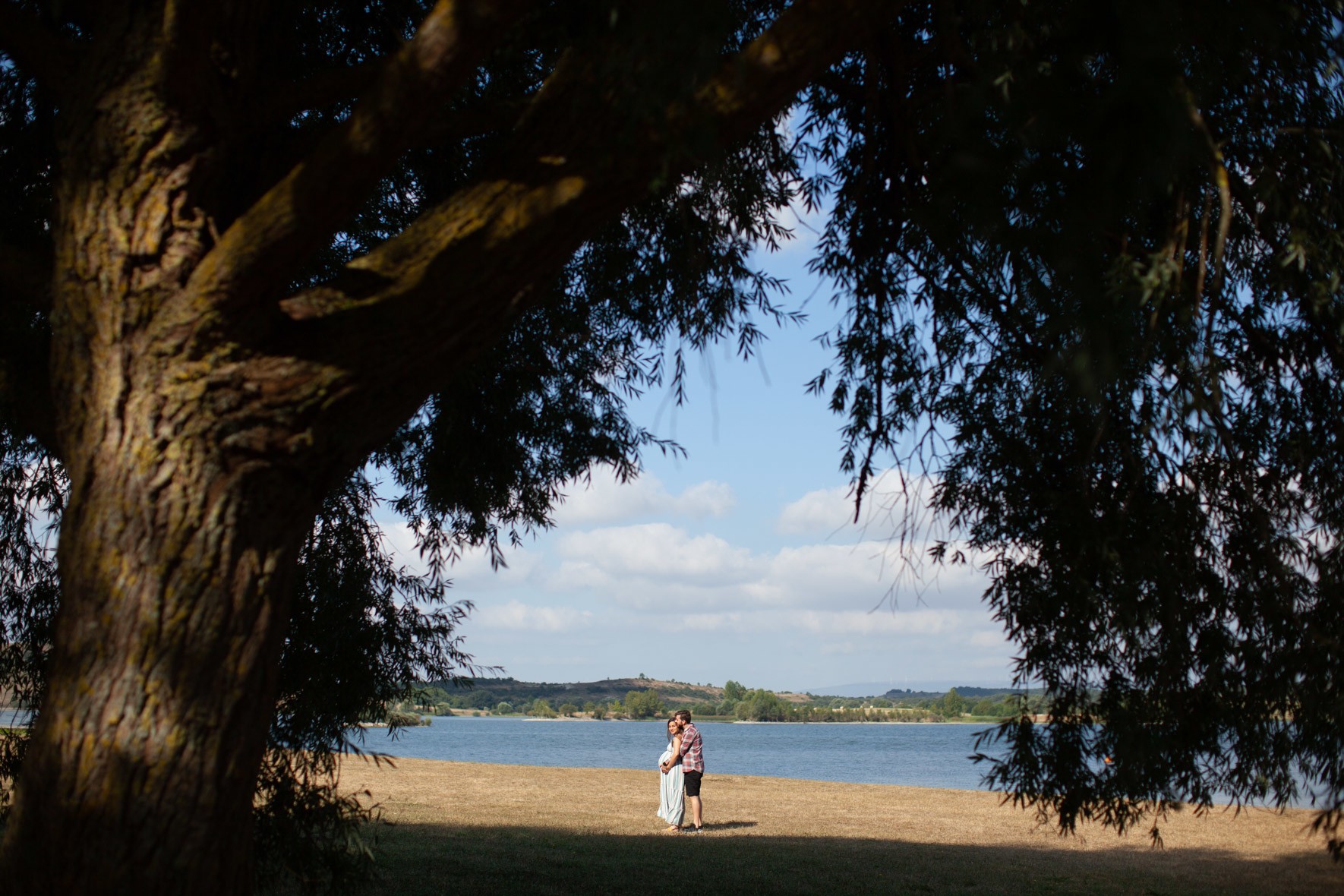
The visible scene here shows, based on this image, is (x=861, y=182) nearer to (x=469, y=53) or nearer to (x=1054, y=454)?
(x=1054, y=454)

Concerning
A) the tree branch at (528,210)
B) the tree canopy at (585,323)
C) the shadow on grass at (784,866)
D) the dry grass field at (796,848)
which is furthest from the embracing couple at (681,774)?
the tree branch at (528,210)

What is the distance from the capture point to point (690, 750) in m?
12.4

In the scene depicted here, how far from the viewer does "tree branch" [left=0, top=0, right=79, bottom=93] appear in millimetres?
3865

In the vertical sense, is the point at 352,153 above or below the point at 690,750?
above

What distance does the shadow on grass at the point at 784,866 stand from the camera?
850 cm

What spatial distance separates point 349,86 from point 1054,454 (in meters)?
3.56

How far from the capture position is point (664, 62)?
3.06 metres

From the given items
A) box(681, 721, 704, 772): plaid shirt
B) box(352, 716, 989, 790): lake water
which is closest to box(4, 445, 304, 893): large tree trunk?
box(681, 721, 704, 772): plaid shirt

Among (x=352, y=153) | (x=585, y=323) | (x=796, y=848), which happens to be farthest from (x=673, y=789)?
(x=352, y=153)

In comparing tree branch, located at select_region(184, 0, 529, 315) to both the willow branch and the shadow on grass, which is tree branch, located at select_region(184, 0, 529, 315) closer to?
the willow branch

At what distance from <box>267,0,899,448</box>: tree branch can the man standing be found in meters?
9.82

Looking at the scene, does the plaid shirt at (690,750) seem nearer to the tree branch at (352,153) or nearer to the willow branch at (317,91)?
the willow branch at (317,91)

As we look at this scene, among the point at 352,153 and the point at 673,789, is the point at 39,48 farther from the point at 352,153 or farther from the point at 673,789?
the point at 673,789

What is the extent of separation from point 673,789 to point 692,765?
0.49 m
